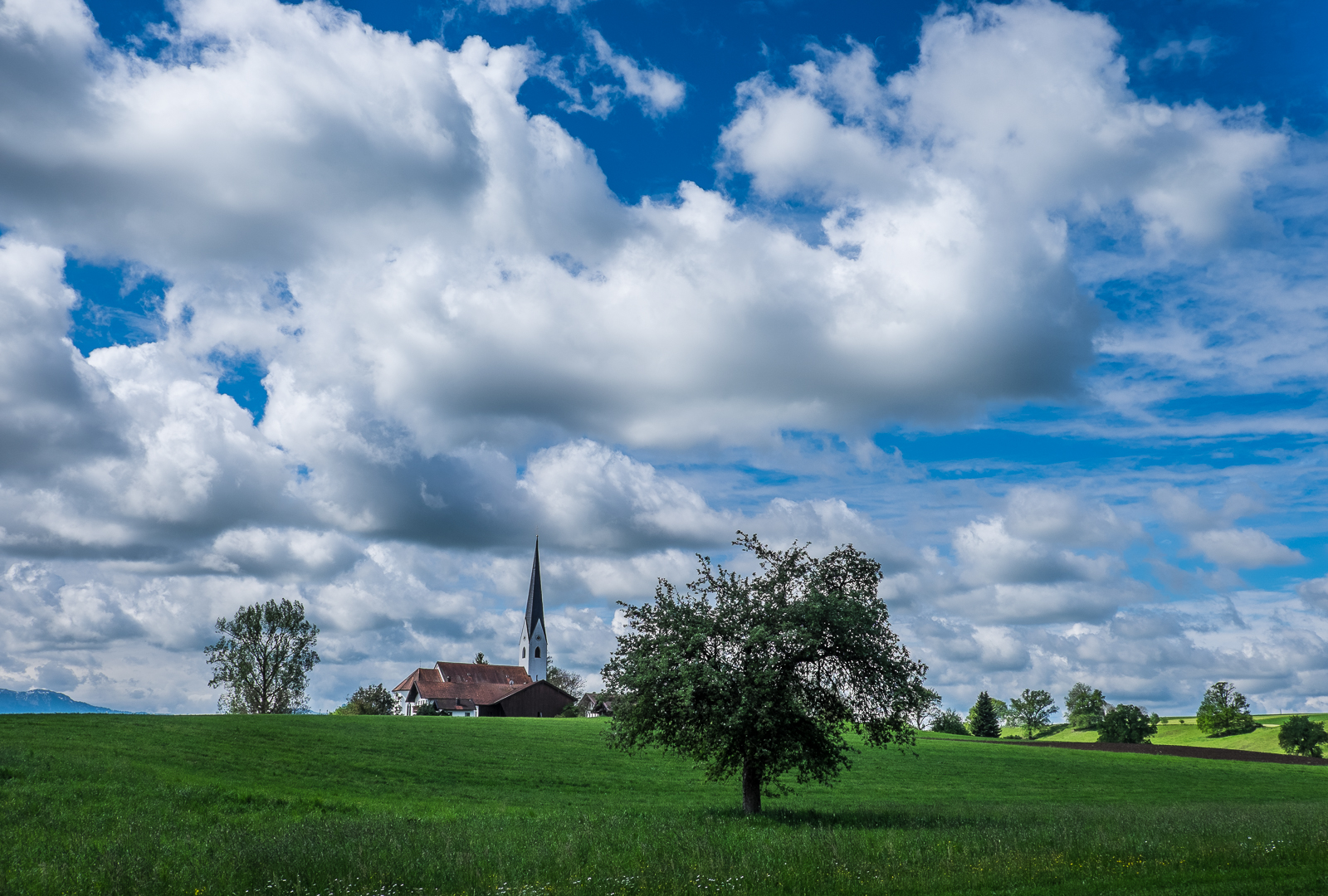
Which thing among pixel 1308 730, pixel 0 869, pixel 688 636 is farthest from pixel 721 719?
pixel 1308 730

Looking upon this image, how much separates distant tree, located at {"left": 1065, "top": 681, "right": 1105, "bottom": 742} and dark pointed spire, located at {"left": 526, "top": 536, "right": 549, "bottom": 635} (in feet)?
355

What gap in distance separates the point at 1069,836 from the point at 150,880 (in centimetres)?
2073

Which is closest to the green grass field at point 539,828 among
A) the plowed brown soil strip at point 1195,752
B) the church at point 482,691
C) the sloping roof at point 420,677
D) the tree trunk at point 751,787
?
the tree trunk at point 751,787

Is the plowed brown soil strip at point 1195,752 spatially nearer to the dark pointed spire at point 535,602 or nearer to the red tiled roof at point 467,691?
the red tiled roof at point 467,691

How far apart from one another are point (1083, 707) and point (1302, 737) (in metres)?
59.4

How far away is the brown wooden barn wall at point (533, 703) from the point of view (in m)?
131

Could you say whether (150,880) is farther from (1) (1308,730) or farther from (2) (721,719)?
(1) (1308,730)

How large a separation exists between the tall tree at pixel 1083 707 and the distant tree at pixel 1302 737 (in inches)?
1971

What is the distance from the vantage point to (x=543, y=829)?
78.7ft

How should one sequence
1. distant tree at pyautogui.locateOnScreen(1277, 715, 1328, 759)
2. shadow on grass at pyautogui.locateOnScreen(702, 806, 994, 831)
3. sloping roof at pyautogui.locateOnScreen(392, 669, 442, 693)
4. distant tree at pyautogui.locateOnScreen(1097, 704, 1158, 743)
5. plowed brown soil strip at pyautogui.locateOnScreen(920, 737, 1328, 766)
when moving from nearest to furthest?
shadow on grass at pyautogui.locateOnScreen(702, 806, 994, 831) → plowed brown soil strip at pyautogui.locateOnScreen(920, 737, 1328, 766) → distant tree at pyautogui.locateOnScreen(1277, 715, 1328, 759) → distant tree at pyautogui.locateOnScreen(1097, 704, 1158, 743) → sloping roof at pyautogui.locateOnScreen(392, 669, 442, 693)

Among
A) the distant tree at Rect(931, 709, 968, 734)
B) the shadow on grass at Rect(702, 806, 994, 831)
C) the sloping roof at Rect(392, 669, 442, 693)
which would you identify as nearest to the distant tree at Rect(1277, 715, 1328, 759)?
the distant tree at Rect(931, 709, 968, 734)

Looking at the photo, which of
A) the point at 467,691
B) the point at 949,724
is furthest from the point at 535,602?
the point at 949,724

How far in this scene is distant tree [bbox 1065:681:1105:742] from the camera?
16275 cm

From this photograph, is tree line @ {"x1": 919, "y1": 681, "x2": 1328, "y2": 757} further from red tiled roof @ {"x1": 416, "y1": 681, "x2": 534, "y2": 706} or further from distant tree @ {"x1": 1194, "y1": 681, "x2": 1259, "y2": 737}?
red tiled roof @ {"x1": 416, "y1": 681, "x2": 534, "y2": 706}
